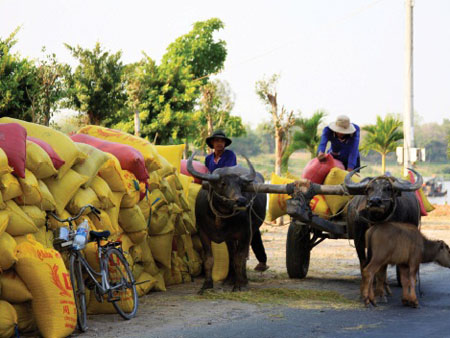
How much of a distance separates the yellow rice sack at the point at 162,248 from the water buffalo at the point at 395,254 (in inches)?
109

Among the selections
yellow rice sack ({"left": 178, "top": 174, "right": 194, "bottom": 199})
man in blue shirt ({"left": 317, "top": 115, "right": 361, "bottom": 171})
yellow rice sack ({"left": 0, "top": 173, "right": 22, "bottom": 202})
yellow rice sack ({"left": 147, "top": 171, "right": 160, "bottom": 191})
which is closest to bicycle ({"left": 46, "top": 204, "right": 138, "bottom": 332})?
yellow rice sack ({"left": 0, "top": 173, "right": 22, "bottom": 202})

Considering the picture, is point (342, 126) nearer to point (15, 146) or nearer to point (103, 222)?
point (103, 222)

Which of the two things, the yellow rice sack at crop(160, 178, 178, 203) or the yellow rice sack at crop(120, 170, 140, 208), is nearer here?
the yellow rice sack at crop(120, 170, 140, 208)

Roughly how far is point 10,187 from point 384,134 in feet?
84.3

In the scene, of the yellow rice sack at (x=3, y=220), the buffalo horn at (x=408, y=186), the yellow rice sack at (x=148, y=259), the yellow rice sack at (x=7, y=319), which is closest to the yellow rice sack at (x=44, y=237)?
the yellow rice sack at (x=3, y=220)

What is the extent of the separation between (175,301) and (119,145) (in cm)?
205

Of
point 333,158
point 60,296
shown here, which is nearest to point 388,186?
point 333,158

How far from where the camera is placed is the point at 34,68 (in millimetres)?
18359

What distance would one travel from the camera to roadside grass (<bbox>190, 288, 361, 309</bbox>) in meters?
8.84

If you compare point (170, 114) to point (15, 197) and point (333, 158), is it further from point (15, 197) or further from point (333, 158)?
point (15, 197)

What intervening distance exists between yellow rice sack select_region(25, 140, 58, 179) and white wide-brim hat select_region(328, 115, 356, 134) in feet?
15.8

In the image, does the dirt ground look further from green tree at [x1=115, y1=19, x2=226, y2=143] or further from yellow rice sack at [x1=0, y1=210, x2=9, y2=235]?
green tree at [x1=115, y1=19, x2=226, y2=143]

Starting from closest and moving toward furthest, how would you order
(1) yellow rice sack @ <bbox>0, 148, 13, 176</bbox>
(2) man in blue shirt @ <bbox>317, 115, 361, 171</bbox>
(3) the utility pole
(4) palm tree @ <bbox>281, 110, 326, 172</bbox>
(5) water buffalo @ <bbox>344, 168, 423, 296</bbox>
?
(1) yellow rice sack @ <bbox>0, 148, 13, 176</bbox> < (5) water buffalo @ <bbox>344, 168, 423, 296</bbox> < (2) man in blue shirt @ <bbox>317, 115, 361, 171</bbox> < (3) the utility pole < (4) palm tree @ <bbox>281, 110, 326, 172</bbox>

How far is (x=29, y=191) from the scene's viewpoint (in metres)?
7.04
